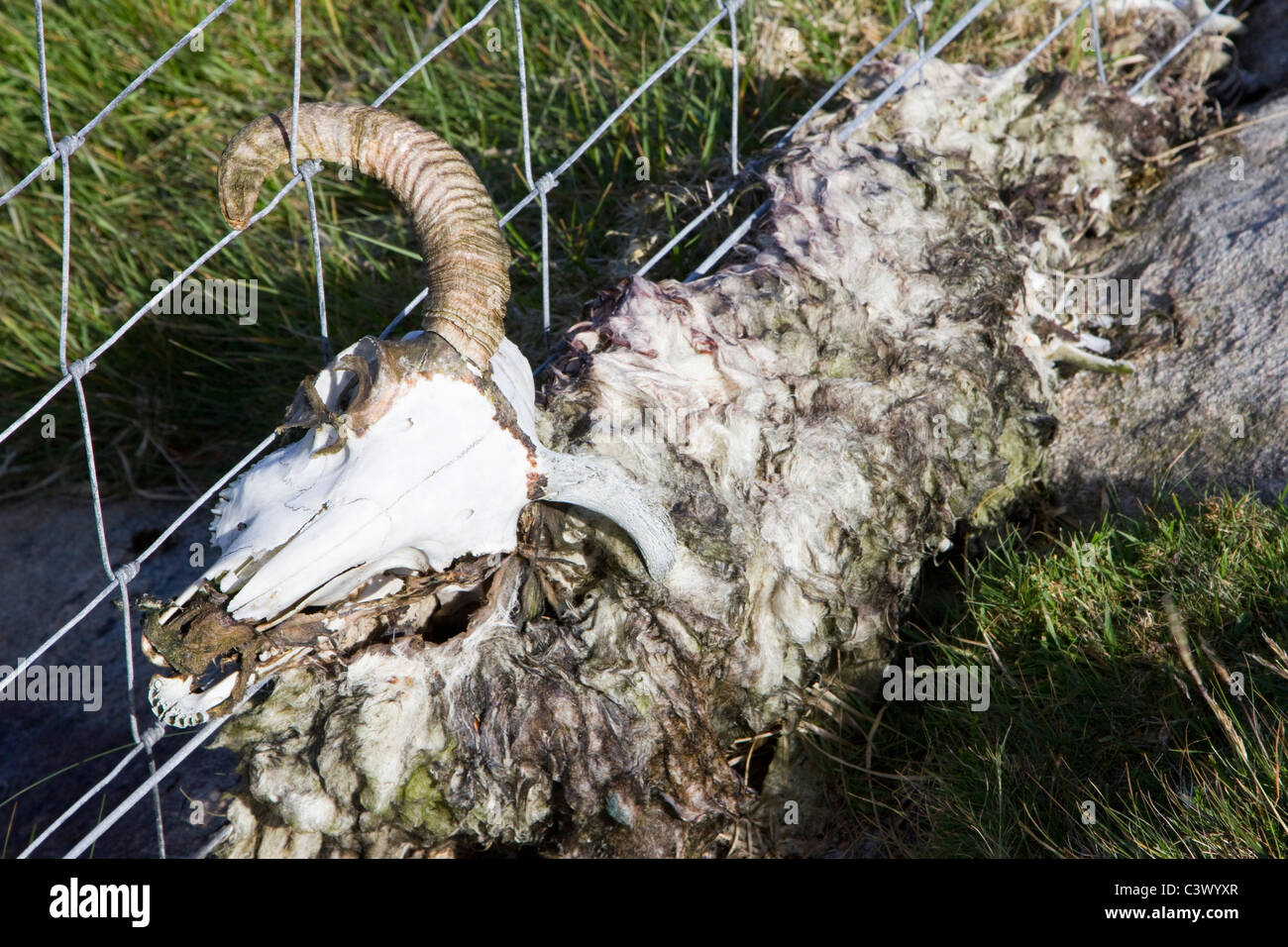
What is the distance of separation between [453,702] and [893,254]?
161 centimetres

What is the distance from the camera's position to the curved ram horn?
208 cm

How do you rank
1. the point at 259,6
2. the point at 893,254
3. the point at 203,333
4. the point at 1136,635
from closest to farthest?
the point at 1136,635
the point at 893,254
the point at 203,333
the point at 259,6

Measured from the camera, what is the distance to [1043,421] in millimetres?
3002

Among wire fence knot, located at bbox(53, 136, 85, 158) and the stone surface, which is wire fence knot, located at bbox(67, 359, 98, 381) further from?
the stone surface

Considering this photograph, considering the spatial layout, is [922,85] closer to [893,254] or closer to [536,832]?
[893,254]

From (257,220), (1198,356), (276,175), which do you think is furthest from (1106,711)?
(276,175)

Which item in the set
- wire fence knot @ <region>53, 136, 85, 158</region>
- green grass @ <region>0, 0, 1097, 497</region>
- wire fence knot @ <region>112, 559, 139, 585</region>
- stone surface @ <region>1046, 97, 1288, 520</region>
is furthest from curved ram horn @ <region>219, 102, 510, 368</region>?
stone surface @ <region>1046, 97, 1288, 520</region>

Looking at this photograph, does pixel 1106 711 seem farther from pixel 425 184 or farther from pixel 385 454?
pixel 425 184

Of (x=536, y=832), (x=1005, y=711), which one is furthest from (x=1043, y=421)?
(x=536, y=832)

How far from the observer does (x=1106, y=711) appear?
2.45 meters

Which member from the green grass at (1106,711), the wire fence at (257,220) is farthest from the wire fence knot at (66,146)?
the green grass at (1106,711)

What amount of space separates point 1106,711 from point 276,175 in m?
3.13

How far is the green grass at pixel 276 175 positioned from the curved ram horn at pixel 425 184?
1.38 metres

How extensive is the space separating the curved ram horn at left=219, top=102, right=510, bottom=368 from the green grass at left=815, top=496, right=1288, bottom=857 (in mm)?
1388
